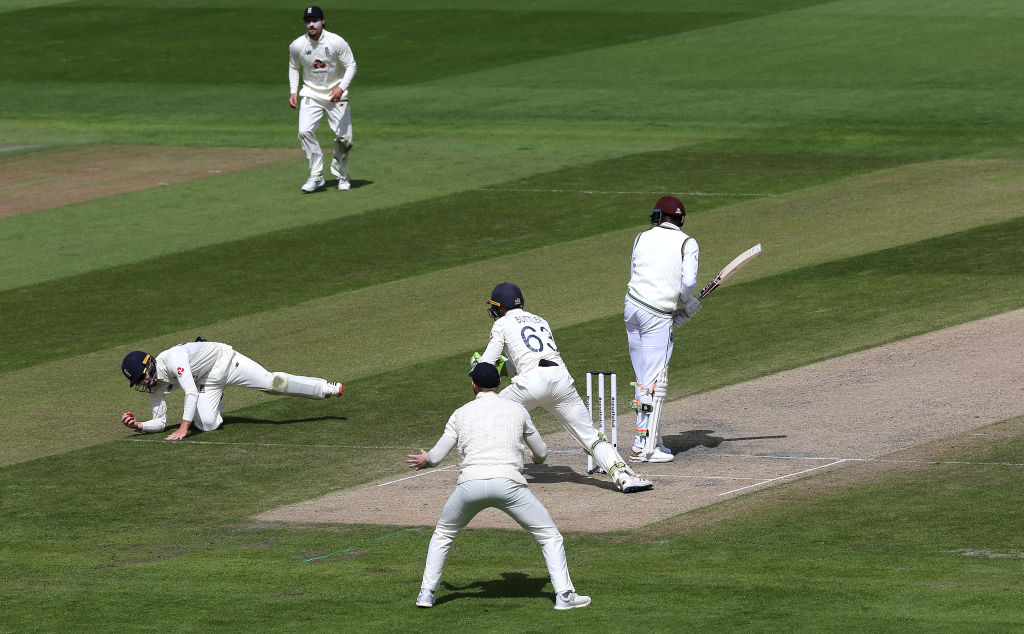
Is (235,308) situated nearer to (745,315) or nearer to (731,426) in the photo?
(745,315)

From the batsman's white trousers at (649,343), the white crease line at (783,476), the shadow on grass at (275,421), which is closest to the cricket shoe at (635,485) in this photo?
the white crease line at (783,476)

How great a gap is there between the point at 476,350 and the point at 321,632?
9.16 metres

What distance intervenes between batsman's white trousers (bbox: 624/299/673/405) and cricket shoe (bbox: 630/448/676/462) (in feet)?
1.64

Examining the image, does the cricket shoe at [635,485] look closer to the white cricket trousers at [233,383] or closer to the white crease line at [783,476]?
the white crease line at [783,476]

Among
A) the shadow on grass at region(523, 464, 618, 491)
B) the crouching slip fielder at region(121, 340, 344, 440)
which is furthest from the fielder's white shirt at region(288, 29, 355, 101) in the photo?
the shadow on grass at region(523, 464, 618, 491)

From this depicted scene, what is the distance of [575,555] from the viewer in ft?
40.2

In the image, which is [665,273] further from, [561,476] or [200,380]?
[200,380]

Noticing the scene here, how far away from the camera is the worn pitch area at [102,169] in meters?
30.9

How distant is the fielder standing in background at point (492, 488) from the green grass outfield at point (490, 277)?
0.95 ft

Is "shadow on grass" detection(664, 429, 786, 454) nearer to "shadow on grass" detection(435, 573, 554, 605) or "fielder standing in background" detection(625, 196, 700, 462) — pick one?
"fielder standing in background" detection(625, 196, 700, 462)

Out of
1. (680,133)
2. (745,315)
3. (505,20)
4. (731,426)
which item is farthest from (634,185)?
(505,20)

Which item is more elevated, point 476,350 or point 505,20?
point 505,20

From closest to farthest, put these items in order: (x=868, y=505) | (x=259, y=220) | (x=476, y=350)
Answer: (x=868, y=505), (x=476, y=350), (x=259, y=220)

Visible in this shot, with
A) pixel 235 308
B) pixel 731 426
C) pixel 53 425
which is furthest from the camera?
pixel 235 308
